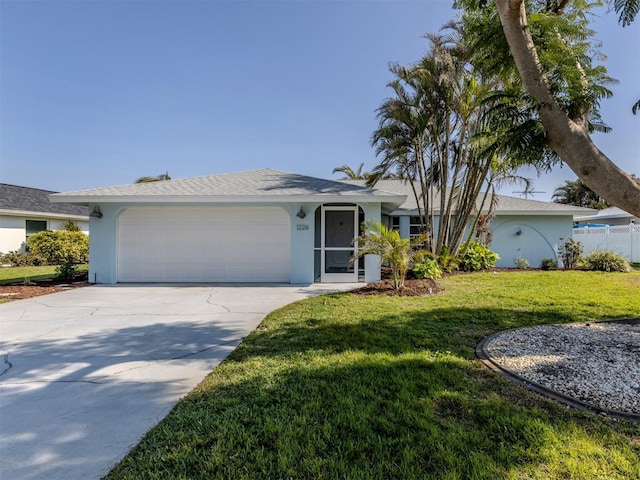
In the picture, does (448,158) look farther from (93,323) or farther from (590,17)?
(93,323)

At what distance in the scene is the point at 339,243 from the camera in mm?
12562

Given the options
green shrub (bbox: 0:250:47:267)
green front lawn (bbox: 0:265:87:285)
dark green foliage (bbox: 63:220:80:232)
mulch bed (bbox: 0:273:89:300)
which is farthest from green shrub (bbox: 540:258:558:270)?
dark green foliage (bbox: 63:220:80:232)

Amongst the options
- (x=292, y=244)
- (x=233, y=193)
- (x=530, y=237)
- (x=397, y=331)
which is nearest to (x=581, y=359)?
(x=397, y=331)

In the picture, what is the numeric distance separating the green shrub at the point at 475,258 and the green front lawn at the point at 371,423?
8.68 meters

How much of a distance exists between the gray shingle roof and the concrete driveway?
11.1 feet

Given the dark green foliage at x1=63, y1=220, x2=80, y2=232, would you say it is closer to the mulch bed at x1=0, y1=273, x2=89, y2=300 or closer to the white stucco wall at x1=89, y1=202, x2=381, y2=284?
the mulch bed at x1=0, y1=273, x2=89, y2=300

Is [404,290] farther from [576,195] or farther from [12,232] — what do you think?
[576,195]

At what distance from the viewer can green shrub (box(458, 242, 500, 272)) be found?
1287 centimetres

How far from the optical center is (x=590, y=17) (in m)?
5.13

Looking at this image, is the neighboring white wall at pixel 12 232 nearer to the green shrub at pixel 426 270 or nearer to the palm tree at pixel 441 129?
the palm tree at pixel 441 129

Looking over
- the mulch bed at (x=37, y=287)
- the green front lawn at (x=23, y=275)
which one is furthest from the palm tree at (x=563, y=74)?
the green front lawn at (x=23, y=275)

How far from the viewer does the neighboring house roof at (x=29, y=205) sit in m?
17.6

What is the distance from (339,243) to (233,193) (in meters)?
4.61

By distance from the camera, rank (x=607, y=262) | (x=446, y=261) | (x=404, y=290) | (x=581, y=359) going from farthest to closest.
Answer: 1. (x=607, y=262)
2. (x=446, y=261)
3. (x=404, y=290)
4. (x=581, y=359)
